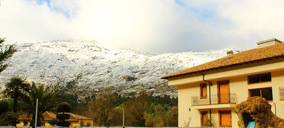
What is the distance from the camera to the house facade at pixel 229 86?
20.7 metres

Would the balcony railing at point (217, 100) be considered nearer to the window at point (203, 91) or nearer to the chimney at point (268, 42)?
the window at point (203, 91)

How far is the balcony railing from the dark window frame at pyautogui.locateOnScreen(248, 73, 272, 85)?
1.74 m

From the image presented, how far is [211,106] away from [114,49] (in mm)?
169701

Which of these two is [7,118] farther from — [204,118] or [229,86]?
[229,86]

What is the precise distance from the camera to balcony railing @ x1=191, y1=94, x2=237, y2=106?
76.4 feet

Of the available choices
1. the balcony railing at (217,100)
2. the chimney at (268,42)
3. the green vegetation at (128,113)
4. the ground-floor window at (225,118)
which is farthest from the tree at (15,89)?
the green vegetation at (128,113)

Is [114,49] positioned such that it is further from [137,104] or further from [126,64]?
[137,104]

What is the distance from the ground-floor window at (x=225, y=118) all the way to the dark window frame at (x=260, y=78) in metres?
3.00

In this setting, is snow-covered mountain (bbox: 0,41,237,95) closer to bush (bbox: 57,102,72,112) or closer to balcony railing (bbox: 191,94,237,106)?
bush (bbox: 57,102,72,112)

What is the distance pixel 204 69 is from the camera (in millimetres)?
24656

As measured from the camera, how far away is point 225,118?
939 inches

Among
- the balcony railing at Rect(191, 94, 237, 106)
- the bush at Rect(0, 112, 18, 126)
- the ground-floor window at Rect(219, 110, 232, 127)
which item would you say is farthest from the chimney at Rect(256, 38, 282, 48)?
the bush at Rect(0, 112, 18, 126)

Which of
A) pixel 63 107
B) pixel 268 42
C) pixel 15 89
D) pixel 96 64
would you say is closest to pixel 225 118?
pixel 268 42

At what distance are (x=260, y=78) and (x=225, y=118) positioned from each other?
14.0ft
